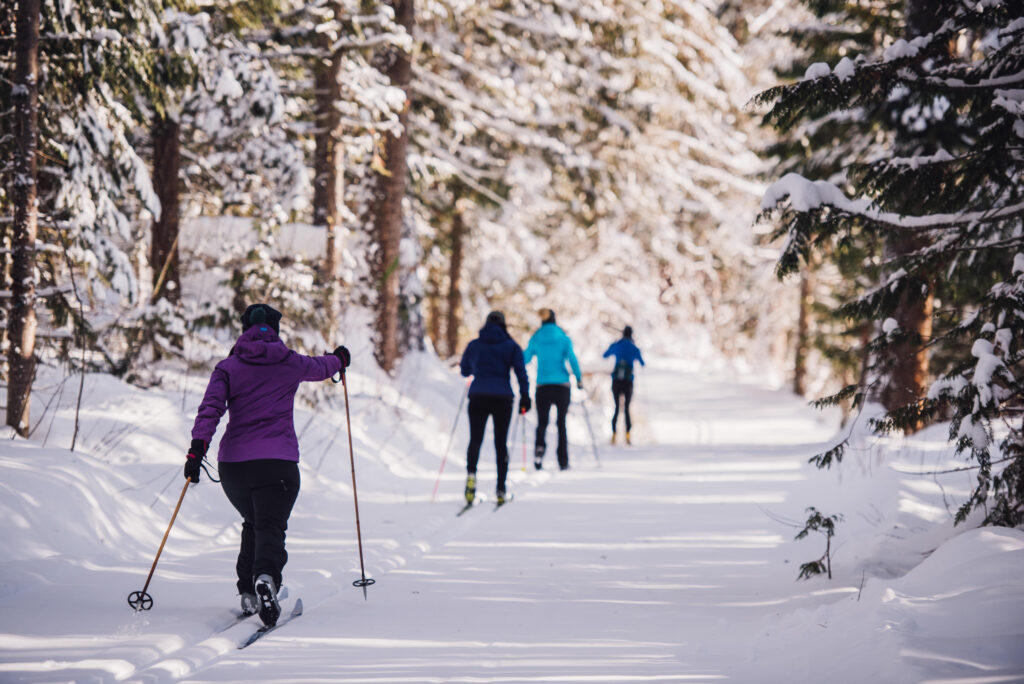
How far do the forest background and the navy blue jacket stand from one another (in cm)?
340

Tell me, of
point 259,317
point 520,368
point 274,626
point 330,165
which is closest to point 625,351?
point 330,165

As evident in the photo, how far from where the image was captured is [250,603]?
5.18 metres

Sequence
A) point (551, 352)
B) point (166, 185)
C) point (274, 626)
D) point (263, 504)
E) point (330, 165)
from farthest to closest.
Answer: point (330, 165), point (551, 352), point (166, 185), point (263, 504), point (274, 626)

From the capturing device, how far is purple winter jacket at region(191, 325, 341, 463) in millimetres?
5160

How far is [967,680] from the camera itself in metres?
3.66

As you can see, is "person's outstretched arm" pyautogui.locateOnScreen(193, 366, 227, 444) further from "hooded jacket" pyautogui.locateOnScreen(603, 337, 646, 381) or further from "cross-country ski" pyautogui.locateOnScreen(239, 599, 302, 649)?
"hooded jacket" pyautogui.locateOnScreen(603, 337, 646, 381)

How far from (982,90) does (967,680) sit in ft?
13.7

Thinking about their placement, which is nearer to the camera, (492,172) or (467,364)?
(467,364)

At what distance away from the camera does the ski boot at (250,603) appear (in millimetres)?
5176

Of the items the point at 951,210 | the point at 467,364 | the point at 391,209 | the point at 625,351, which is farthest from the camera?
the point at 625,351

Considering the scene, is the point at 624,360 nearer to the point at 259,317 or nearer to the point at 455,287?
the point at 455,287

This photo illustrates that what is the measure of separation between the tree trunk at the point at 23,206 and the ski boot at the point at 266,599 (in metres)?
3.60

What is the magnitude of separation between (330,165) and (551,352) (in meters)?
5.15

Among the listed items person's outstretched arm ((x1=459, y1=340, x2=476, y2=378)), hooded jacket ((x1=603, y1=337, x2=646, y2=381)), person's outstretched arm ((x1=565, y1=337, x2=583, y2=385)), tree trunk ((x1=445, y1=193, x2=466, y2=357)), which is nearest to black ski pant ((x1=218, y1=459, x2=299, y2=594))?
person's outstretched arm ((x1=459, y1=340, x2=476, y2=378))
